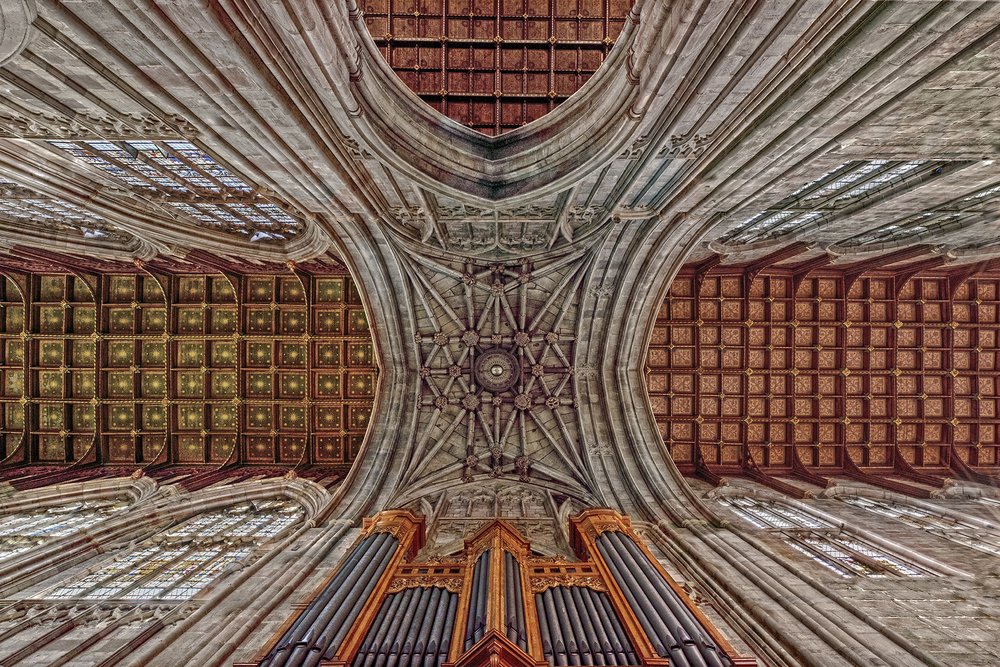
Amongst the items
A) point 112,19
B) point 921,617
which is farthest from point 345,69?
point 921,617

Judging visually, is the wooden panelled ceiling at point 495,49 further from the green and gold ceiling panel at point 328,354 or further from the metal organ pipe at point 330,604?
the metal organ pipe at point 330,604

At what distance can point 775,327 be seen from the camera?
20500 millimetres

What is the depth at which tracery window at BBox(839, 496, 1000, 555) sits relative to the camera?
11586mm

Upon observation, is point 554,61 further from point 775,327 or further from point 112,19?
point 775,327

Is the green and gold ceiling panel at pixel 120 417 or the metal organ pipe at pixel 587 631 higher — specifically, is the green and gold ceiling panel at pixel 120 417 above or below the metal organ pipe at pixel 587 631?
above

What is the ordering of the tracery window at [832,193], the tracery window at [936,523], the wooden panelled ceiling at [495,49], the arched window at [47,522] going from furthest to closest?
the wooden panelled ceiling at [495,49] < the arched window at [47,522] < the tracery window at [936,523] < the tracery window at [832,193]

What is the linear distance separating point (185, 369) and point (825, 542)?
75.0 feet

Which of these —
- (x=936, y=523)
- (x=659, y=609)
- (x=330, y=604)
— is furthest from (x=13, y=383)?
(x=936, y=523)

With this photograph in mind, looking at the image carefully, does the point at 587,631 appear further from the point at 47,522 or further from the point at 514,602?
the point at 47,522

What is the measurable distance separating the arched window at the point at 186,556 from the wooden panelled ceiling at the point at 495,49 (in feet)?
43.3

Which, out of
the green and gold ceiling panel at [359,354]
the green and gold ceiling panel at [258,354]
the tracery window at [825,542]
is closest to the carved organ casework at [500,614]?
the tracery window at [825,542]

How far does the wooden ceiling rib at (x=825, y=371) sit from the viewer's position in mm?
19969

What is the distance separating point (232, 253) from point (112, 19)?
1122 centimetres

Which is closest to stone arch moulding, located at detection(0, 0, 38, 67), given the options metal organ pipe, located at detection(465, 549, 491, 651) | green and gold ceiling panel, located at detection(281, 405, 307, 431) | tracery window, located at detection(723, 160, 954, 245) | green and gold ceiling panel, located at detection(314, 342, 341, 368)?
metal organ pipe, located at detection(465, 549, 491, 651)
